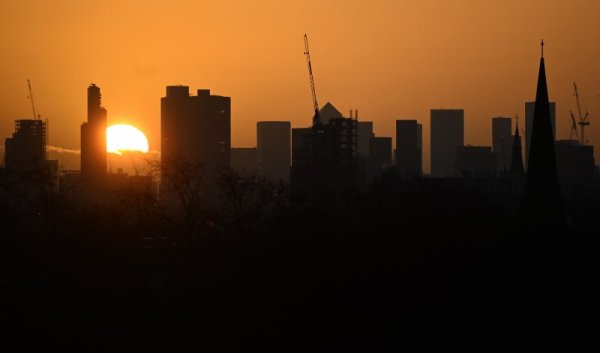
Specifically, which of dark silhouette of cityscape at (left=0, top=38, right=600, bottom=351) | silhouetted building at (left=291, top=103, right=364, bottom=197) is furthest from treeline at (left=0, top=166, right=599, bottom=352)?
silhouetted building at (left=291, top=103, right=364, bottom=197)

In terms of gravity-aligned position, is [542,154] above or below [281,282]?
above

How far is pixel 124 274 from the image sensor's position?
53.6 metres

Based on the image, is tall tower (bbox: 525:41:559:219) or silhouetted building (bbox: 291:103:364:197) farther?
silhouetted building (bbox: 291:103:364:197)

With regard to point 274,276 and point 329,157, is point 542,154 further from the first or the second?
point 329,157

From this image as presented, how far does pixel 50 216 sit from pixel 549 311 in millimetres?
36311

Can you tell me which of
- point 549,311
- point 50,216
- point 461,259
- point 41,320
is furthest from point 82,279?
point 50,216

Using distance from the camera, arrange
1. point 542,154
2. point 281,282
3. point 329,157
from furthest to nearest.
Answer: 1. point 329,157
2. point 542,154
3. point 281,282

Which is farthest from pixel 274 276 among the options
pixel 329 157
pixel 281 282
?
pixel 329 157

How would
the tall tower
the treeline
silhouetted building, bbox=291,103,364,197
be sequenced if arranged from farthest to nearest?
silhouetted building, bbox=291,103,364,197
the tall tower
the treeline

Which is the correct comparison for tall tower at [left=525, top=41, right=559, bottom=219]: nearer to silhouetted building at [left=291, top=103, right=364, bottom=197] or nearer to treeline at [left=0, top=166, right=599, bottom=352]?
treeline at [left=0, top=166, right=599, bottom=352]

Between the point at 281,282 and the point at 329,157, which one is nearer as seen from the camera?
the point at 281,282

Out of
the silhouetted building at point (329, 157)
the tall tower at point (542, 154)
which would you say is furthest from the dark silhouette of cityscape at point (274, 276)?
the silhouetted building at point (329, 157)

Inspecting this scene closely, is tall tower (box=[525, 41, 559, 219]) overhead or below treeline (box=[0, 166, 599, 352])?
overhead

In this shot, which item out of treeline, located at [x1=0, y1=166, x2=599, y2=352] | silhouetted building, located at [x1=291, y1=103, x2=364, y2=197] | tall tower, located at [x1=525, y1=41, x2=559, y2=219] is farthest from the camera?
silhouetted building, located at [x1=291, y1=103, x2=364, y2=197]
